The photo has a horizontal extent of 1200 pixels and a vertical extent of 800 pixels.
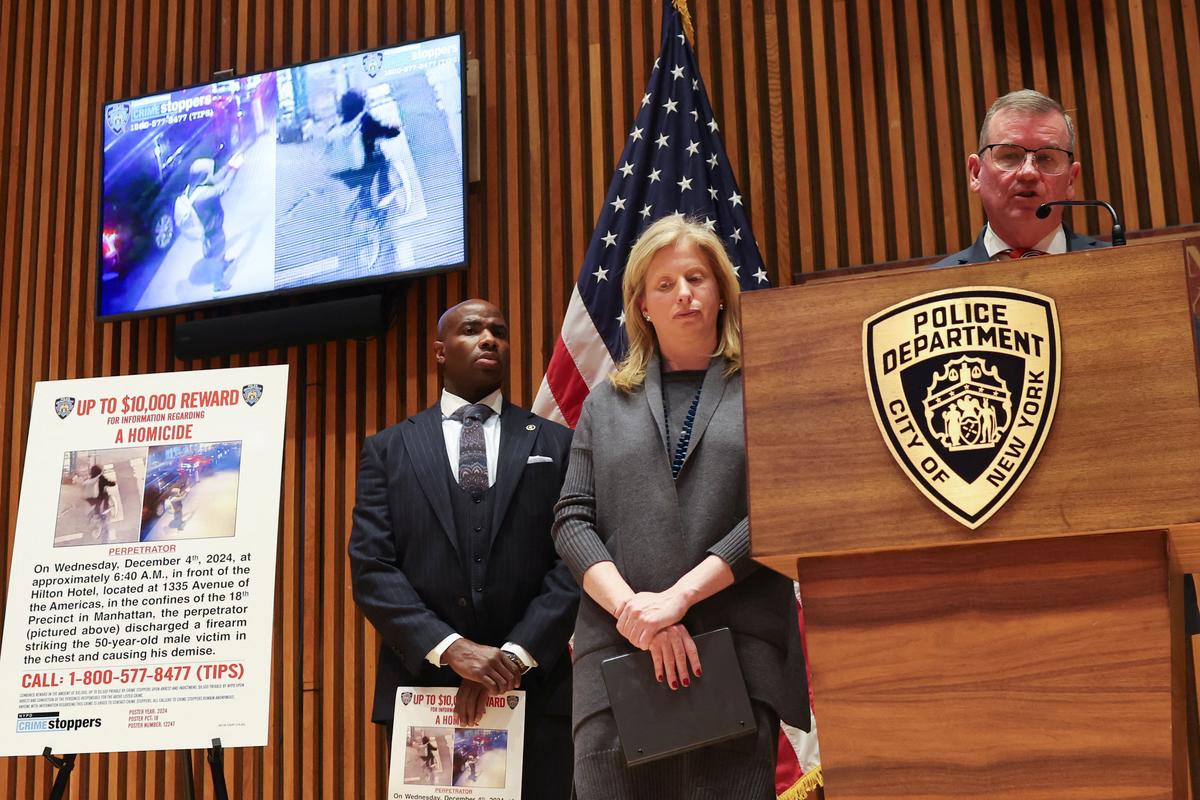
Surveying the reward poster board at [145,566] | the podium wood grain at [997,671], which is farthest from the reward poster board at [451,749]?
the podium wood grain at [997,671]

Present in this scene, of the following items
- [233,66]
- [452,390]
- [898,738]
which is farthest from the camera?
[233,66]

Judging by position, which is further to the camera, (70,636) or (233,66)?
(233,66)

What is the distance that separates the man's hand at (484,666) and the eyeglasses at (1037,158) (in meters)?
1.37

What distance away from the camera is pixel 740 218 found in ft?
12.0

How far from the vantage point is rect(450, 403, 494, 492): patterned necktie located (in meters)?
2.88

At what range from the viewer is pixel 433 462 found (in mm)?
2902

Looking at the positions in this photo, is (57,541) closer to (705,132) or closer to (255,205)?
(255,205)

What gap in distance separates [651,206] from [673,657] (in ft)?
7.08

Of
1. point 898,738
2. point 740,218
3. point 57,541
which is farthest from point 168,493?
point 898,738

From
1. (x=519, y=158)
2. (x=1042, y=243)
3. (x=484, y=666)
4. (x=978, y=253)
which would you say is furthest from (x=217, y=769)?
(x=519, y=158)

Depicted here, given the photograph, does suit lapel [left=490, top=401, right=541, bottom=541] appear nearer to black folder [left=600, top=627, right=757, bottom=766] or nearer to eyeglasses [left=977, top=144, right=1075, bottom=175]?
black folder [left=600, top=627, right=757, bottom=766]

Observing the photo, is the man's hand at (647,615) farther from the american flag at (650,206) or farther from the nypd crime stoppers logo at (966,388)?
the american flag at (650,206)

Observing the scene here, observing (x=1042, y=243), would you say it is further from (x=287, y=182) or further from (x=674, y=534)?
(x=287, y=182)

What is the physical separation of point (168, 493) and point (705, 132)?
1890 millimetres
